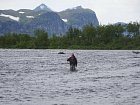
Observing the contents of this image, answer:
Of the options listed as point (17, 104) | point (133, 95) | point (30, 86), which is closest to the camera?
point (17, 104)

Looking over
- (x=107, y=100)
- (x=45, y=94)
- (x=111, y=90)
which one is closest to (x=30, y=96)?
(x=45, y=94)

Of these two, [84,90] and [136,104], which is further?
[84,90]

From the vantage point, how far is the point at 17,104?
27516mm

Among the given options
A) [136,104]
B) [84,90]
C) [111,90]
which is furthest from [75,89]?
[136,104]

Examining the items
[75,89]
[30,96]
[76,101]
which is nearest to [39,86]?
Result: [75,89]

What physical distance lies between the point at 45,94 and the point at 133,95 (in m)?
7.74

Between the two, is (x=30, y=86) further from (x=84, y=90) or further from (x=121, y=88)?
(x=121, y=88)

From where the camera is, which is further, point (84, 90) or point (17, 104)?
point (84, 90)

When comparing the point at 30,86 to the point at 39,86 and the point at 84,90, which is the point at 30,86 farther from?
the point at 84,90

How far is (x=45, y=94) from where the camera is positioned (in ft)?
108

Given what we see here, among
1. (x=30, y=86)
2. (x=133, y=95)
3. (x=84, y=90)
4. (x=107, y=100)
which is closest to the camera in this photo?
(x=107, y=100)

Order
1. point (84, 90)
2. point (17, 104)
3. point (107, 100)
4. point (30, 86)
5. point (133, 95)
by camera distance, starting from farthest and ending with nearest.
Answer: point (30, 86) → point (84, 90) → point (133, 95) → point (107, 100) → point (17, 104)

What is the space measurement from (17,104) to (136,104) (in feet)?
28.8

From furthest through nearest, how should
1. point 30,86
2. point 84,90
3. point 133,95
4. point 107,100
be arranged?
point 30,86 < point 84,90 < point 133,95 < point 107,100
